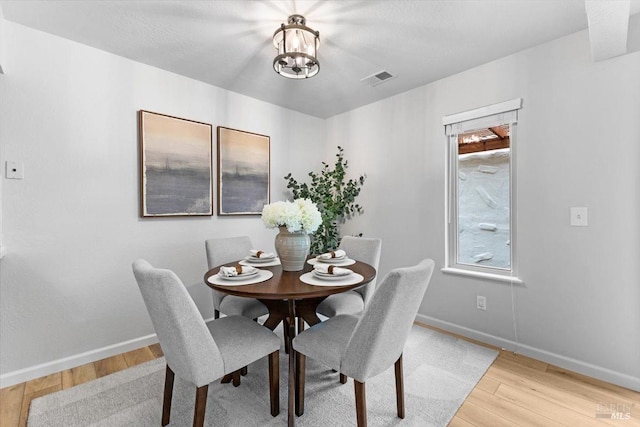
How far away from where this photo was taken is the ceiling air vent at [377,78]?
2.63 m

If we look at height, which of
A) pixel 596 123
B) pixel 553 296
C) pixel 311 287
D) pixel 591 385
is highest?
pixel 596 123

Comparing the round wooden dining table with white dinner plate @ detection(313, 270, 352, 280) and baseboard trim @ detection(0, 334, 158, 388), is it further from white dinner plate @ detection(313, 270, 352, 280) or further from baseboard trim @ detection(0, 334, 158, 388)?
baseboard trim @ detection(0, 334, 158, 388)

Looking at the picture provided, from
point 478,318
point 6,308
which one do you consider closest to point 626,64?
point 478,318

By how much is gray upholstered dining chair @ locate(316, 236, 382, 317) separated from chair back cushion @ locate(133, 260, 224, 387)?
896mm

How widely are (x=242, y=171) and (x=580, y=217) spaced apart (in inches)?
113

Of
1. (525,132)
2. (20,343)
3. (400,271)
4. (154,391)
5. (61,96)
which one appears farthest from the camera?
(525,132)

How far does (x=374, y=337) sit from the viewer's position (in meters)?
1.25

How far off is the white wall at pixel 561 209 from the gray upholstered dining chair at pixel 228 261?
1728 millimetres

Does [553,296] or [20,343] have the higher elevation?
[553,296]

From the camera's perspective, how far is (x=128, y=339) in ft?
7.86

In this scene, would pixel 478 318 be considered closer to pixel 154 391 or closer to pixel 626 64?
pixel 626 64

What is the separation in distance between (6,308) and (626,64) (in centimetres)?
434

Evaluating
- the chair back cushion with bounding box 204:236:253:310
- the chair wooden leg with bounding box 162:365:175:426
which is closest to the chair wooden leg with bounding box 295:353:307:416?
the chair wooden leg with bounding box 162:365:175:426

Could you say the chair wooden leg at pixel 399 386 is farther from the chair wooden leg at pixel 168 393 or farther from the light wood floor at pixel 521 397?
the chair wooden leg at pixel 168 393
